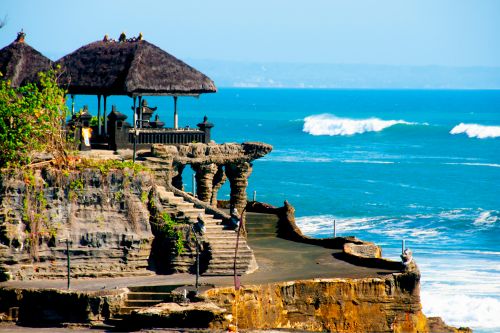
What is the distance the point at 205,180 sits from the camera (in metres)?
49.0

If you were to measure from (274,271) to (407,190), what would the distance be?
49.1 metres

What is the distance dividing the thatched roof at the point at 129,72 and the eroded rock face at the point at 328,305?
1003 cm

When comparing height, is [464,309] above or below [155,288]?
below

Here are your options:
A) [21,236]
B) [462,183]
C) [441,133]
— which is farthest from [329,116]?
[21,236]

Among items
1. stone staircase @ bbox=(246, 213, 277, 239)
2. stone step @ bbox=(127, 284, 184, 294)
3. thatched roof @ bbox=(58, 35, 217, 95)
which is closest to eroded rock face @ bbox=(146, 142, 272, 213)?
stone staircase @ bbox=(246, 213, 277, 239)

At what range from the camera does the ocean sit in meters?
55.0

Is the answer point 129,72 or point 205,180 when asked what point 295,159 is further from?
point 129,72

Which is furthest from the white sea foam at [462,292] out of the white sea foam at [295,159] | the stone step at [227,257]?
the white sea foam at [295,159]

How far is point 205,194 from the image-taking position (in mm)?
49156

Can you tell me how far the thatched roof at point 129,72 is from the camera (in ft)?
151

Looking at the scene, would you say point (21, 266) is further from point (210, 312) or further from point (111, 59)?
point (111, 59)

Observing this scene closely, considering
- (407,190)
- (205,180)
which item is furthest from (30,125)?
(407,190)

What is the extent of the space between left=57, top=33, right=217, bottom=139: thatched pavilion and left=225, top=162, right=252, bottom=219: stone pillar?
11.5 ft

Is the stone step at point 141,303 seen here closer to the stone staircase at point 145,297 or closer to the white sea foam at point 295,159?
the stone staircase at point 145,297
